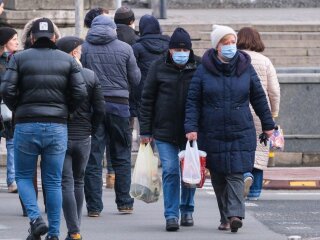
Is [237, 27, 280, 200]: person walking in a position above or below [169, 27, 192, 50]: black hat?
below

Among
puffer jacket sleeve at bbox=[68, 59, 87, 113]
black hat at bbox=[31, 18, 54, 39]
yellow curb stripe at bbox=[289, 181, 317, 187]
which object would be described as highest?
black hat at bbox=[31, 18, 54, 39]

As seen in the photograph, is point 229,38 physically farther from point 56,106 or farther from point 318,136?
point 318,136

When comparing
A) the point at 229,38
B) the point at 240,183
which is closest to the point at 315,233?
the point at 240,183

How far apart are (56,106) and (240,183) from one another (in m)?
1.90

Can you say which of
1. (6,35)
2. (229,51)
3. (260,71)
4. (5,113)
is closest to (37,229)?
(229,51)

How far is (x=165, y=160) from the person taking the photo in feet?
36.9

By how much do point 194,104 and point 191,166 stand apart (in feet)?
1.61

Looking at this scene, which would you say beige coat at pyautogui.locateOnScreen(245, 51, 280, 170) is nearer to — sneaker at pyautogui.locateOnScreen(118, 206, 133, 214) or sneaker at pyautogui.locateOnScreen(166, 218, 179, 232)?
sneaker at pyautogui.locateOnScreen(118, 206, 133, 214)

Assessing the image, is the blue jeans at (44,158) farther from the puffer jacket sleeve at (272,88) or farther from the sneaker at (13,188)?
the sneaker at (13,188)

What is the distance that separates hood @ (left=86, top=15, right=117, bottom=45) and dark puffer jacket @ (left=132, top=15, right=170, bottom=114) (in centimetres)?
142

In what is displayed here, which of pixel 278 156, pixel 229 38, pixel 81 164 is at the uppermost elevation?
pixel 229 38

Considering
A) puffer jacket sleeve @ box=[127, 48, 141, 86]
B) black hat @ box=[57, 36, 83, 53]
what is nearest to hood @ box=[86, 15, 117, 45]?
puffer jacket sleeve @ box=[127, 48, 141, 86]

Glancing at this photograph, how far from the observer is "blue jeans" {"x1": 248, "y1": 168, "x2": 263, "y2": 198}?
13344mm

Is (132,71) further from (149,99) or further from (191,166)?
(191,166)
